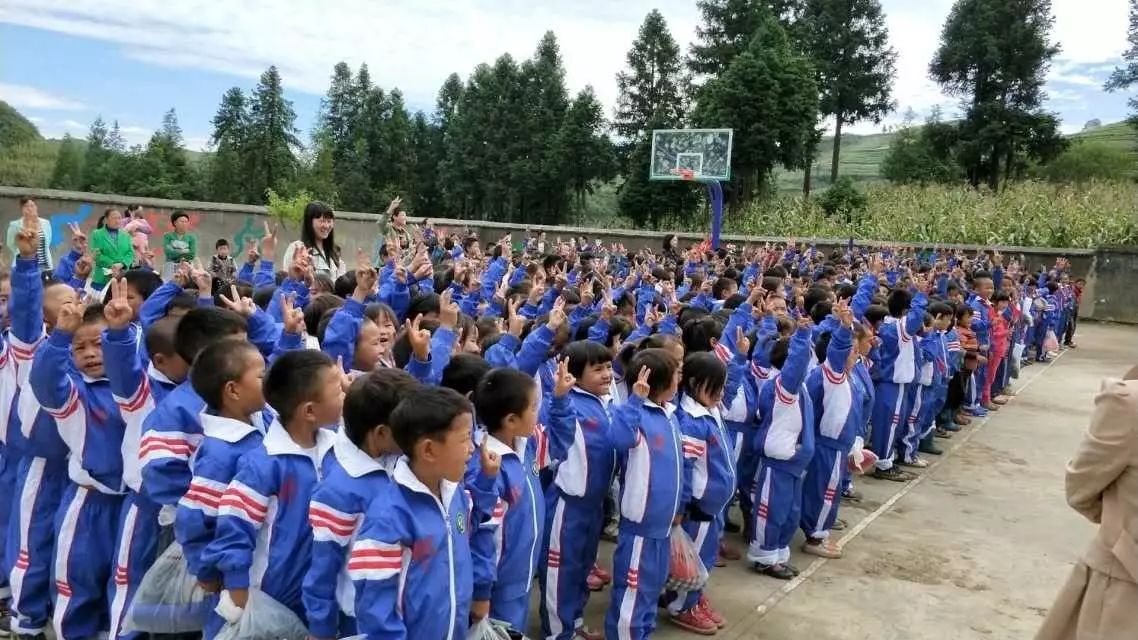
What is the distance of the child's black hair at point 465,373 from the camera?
292 centimetres

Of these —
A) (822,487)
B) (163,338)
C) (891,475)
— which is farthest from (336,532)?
(891,475)

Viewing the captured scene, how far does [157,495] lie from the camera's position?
2428 millimetres

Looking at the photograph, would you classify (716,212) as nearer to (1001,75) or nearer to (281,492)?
(281,492)

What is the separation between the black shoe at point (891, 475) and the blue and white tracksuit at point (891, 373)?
60 mm

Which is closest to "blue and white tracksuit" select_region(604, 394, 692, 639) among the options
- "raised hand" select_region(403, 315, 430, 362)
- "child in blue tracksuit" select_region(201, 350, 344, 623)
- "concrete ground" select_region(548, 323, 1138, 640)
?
"concrete ground" select_region(548, 323, 1138, 640)

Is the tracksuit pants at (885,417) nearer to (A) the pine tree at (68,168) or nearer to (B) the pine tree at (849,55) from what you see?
(B) the pine tree at (849,55)

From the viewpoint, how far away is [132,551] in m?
2.74

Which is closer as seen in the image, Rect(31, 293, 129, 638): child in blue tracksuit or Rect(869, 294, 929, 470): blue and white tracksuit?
Rect(31, 293, 129, 638): child in blue tracksuit

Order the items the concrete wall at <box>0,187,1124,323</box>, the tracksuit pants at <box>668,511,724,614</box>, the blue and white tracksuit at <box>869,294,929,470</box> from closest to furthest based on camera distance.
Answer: the tracksuit pants at <box>668,511,724,614</box> → the blue and white tracksuit at <box>869,294,929,470</box> → the concrete wall at <box>0,187,1124,323</box>

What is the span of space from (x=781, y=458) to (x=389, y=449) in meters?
2.55

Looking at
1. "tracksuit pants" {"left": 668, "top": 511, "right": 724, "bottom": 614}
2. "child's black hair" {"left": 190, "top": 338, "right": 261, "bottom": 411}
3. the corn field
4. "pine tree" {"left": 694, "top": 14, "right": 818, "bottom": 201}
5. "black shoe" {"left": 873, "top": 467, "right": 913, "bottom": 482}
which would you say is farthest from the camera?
"pine tree" {"left": 694, "top": 14, "right": 818, "bottom": 201}

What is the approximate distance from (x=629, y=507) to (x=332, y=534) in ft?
4.85

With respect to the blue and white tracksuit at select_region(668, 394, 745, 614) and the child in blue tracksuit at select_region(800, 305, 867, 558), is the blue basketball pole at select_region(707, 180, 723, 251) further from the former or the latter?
the blue and white tracksuit at select_region(668, 394, 745, 614)

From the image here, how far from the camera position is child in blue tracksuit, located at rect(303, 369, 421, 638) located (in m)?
2.10
